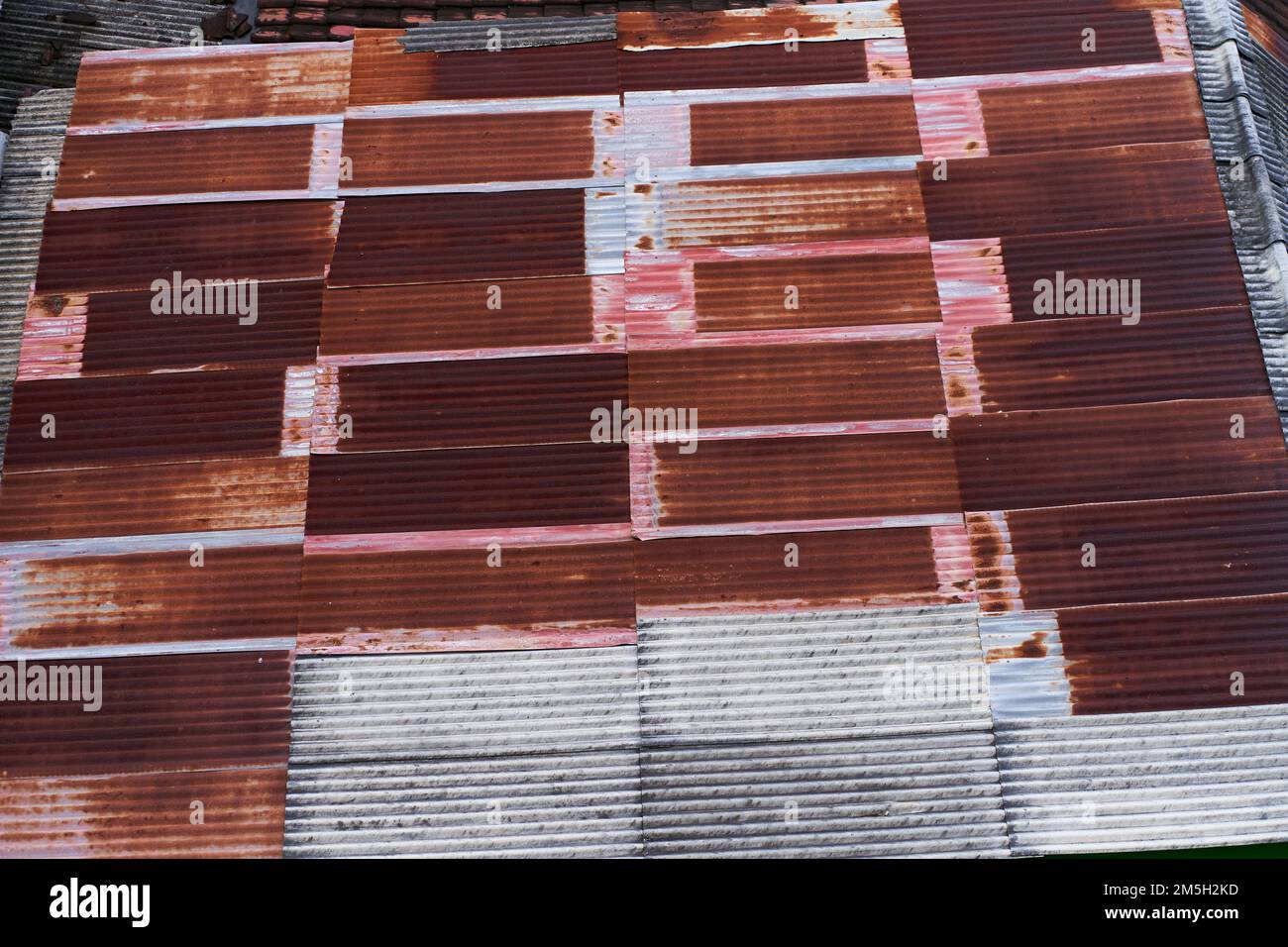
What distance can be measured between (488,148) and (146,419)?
659cm

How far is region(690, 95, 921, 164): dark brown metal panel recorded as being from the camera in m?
14.7

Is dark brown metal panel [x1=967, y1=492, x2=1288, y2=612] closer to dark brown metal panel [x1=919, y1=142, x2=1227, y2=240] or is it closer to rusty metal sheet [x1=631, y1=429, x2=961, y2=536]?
rusty metal sheet [x1=631, y1=429, x2=961, y2=536]

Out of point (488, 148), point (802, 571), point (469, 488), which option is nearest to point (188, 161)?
point (488, 148)

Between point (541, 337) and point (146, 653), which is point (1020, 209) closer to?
point (541, 337)

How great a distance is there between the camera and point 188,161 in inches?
589

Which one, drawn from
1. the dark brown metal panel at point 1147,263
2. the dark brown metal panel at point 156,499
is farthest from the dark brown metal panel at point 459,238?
the dark brown metal panel at point 1147,263

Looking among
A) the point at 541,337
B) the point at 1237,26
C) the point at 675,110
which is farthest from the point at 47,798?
the point at 1237,26

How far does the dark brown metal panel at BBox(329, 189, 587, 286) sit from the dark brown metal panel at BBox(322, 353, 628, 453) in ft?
4.97

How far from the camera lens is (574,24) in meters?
15.6

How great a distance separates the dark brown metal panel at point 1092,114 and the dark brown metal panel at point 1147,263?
66.2 inches

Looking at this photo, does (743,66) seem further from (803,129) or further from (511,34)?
(511,34)

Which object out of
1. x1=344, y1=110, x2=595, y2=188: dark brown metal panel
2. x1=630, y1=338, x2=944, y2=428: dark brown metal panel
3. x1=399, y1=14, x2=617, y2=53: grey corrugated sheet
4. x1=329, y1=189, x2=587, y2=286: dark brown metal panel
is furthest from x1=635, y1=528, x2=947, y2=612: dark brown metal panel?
x1=399, y1=14, x2=617, y2=53: grey corrugated sheet

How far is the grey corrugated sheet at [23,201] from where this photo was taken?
14.1 m

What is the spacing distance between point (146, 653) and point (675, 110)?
11188 mm
